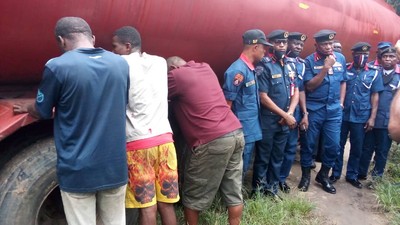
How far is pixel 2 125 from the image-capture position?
2027 millimetres

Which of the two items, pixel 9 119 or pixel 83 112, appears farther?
pixel 9 119

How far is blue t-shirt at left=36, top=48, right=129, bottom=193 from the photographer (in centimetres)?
186

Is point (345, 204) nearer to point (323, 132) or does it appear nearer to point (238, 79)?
point (323, 132)

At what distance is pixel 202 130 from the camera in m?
2.75

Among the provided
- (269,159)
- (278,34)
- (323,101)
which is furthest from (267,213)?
(278,34)

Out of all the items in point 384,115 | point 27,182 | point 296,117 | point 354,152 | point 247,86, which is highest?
point 247,86

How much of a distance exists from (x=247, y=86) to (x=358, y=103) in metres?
1.87

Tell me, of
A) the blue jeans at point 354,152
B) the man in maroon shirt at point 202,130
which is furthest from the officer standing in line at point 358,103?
the man in maroon shirt at point 202,130

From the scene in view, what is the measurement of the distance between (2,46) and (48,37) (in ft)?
0.74

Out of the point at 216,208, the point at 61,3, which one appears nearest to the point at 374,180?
the point at 216,208

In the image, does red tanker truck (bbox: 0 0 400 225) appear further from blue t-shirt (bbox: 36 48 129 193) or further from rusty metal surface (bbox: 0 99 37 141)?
blue t-shirt (bbox: 36 48 129 193)

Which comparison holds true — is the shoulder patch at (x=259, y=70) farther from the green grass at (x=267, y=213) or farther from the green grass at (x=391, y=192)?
the green grass at (x=391, y=192)

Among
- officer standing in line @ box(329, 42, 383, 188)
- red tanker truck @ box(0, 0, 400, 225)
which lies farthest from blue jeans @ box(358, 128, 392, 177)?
red tanker truck @ box(0, 0, 400, 225)

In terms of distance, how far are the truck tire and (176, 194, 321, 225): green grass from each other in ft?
4.07
